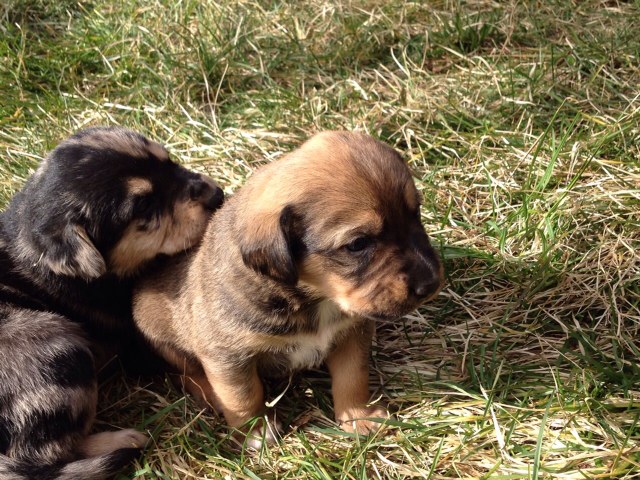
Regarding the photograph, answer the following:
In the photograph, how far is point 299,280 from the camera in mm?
3453

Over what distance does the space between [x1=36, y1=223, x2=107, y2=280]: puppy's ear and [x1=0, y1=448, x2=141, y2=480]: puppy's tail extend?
920mm

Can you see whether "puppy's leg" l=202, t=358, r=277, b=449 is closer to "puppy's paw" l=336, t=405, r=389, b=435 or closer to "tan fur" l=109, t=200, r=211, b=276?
"puppy's paw" l=336, t=405, r=389, b=435

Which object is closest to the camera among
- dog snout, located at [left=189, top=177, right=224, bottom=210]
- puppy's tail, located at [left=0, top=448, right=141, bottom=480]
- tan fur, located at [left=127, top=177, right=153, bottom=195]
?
puppy's tail, located at [left=0, top=448, right=141, bottom=480]

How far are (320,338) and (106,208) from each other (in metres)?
1.29

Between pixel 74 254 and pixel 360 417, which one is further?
pixel 74 254

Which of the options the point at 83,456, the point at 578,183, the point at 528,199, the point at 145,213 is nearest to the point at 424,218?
the point at 528,199

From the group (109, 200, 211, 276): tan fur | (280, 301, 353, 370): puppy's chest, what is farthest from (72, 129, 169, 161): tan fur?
(280, 301, 353, 370): puppy's chest

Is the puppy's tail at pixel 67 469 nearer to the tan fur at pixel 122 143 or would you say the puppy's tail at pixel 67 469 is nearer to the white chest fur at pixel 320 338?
the white chest fur at pixel 320 338

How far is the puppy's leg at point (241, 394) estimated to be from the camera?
379cm

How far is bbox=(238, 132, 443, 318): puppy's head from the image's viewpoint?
3195mm

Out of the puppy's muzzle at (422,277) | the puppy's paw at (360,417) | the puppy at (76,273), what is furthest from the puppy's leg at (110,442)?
the puppy's muzzle at (422,277)

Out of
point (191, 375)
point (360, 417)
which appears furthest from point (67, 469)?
point (360, 417)

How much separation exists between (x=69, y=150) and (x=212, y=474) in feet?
5.90

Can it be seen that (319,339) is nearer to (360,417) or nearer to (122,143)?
(360,417)
